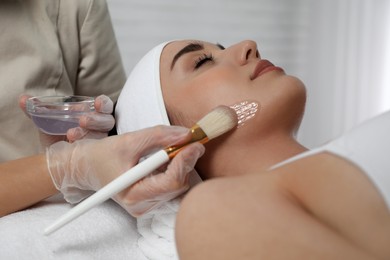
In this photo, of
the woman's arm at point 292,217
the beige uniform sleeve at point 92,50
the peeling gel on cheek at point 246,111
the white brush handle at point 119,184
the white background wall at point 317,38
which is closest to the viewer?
the woman's arm at point 292,217

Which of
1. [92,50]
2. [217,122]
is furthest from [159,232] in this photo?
[92,50]

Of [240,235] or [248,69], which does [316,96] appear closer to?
[248,69]

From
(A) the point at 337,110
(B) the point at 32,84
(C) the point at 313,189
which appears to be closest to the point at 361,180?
(C) the point at 313,189

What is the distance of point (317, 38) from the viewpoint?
111 inches

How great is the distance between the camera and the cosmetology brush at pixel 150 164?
902 millimetres

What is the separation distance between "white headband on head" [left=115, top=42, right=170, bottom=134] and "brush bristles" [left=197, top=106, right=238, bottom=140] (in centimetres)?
16

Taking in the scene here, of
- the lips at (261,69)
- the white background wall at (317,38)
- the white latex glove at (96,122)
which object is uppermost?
the lips at (261,69)

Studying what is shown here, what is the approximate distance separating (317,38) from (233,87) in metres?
1.88

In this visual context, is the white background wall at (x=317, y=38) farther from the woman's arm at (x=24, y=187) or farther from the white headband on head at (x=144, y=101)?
the woman's arm at (x=24, y=187)

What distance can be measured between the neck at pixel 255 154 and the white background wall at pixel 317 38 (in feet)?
4.31

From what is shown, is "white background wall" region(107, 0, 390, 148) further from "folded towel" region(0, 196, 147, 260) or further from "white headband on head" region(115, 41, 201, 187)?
"folded towel" region(0, 196, 147, 260)

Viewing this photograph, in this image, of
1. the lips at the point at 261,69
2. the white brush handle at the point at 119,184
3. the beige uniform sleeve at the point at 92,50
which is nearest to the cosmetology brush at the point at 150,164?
the white brush handle at the point at 119,184

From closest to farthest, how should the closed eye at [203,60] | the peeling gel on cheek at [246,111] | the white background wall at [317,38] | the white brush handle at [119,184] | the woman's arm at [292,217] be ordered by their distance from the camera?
the woman's arm at [292,217], the white brush handle at [119,184], the peeling gel on cheek at [246,111], the closed eye at [203,60], the white background wall at [317,38]

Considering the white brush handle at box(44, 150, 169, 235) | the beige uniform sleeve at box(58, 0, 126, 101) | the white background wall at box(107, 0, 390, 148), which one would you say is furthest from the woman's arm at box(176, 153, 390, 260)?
the white background wall at box(107, 0, 390, 148)
